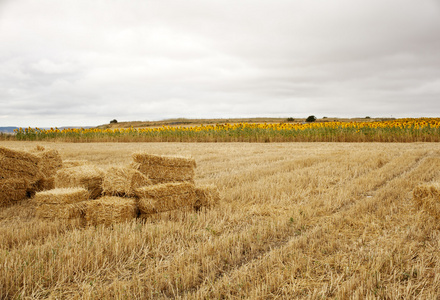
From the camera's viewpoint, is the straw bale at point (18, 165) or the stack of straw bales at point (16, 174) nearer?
the stack of straw bales at point (16, 174)

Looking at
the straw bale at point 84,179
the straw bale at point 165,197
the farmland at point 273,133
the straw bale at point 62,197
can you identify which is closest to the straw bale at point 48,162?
the straw bale at point 84,179

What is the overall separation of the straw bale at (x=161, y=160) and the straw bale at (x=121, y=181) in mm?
393

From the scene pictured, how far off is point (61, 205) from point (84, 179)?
0.88 metres

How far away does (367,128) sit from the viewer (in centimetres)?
2342

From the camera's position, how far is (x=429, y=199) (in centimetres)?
543

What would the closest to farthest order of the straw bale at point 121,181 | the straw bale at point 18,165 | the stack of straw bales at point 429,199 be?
the stack of straw bales at point 429,199 → the straw bale at point 121,181 → the straw bale at point 18,165

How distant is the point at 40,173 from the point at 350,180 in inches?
304

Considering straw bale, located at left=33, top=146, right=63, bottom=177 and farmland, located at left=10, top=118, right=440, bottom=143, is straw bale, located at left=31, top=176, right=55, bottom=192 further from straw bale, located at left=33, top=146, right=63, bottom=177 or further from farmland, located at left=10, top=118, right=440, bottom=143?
farmland, located at left=10, top=118, right=440, bottom=143

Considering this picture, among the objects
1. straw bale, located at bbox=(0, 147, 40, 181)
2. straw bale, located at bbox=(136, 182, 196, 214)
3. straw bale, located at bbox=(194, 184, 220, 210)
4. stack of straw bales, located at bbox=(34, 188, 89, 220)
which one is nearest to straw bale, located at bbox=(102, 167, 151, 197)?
straw bale, located at bbox=(136, 182, 196, 214)

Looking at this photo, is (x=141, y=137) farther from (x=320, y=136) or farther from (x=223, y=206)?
(x=223, y=206)

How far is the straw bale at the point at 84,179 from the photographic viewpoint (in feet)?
19.8

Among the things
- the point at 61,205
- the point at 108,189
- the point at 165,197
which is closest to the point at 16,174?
the point at 61,205

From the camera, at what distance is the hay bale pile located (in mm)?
5223

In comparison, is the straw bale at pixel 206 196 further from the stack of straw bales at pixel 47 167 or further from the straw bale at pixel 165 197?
the stack of straw bales at pixel 47 167
